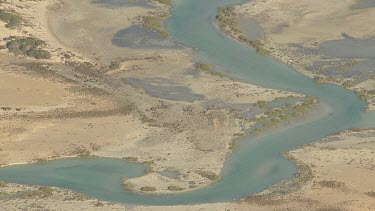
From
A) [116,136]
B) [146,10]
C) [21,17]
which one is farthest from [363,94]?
Result: [21,17]

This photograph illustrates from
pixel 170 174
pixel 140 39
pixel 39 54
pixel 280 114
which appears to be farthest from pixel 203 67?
pixel 170 174

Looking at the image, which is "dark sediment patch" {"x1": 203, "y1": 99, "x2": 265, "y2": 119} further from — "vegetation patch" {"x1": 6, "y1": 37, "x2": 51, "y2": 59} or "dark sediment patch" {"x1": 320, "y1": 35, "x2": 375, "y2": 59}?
"vegetation patch" {"x1": 6, "y1": 37, "x2": 51, "y2": 59}

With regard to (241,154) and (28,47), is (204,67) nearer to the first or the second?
(241,154)

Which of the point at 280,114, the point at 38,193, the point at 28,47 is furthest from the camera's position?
the point at 28,47

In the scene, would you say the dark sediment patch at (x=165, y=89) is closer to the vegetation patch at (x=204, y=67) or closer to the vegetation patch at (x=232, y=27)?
the vegetation patch at (x=204, y=67)

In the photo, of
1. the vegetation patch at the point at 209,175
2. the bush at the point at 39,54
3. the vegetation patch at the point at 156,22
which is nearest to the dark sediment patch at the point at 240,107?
the vegetation patch at the point at 209,175

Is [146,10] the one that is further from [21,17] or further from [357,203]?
[357,203]

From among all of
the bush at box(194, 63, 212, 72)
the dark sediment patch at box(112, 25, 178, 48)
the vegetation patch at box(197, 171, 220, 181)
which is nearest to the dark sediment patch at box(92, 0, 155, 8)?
the dark sediment patch at box(112, 25, 178, 48)
